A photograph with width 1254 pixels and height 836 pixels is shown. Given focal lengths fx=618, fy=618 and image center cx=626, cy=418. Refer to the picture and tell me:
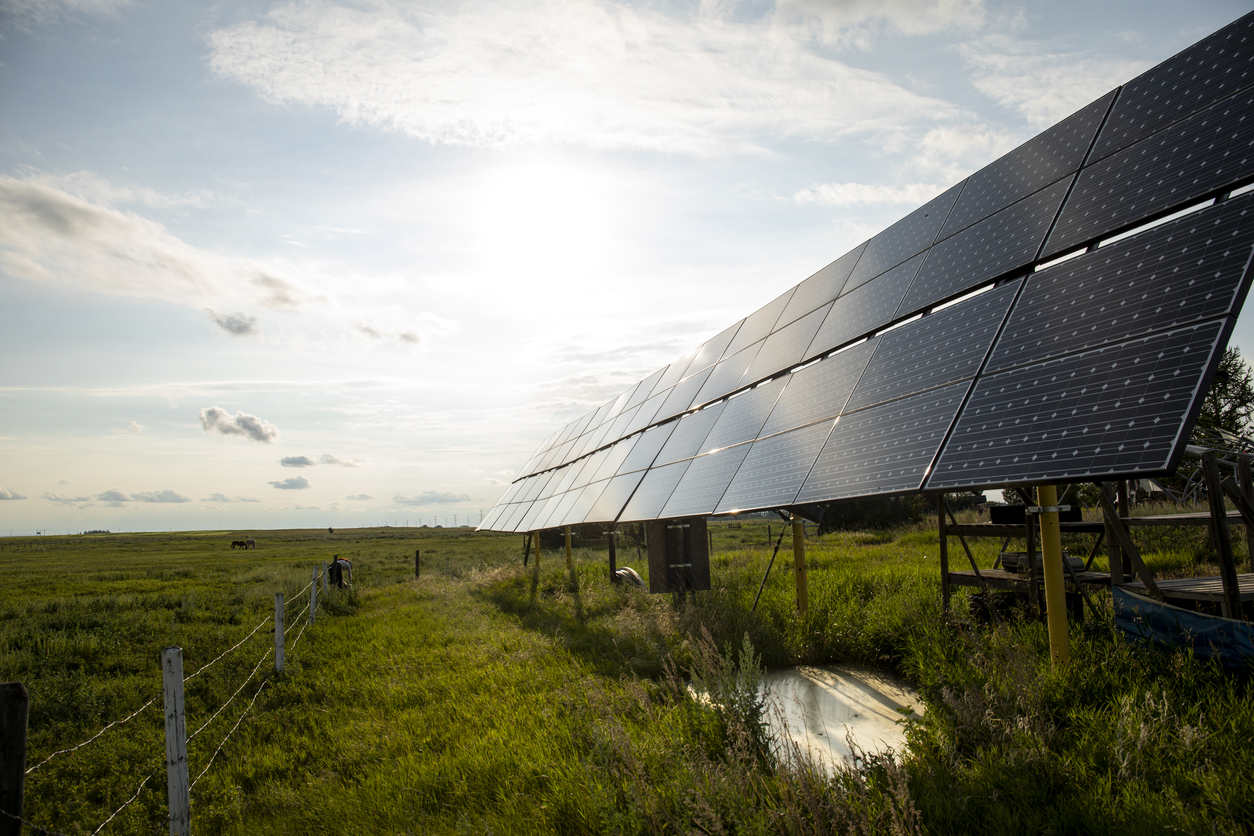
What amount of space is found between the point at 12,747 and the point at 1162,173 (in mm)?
8418

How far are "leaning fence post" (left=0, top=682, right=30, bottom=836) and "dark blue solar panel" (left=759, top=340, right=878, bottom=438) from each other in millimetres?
6714

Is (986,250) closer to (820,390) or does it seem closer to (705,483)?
(820,390)

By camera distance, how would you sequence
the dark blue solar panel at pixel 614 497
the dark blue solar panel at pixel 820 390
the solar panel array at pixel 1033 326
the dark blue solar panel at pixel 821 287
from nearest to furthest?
1. the solar panel array at pixel 1033 326
2. the dark blue solar panel at pixel 820 390
3. the dark blue solar panel at pixel 821 287
4. the dark blue solar panel at pixel 614 497

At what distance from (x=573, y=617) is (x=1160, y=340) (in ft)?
34.4

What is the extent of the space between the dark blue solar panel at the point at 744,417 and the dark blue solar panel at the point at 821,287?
189 cm

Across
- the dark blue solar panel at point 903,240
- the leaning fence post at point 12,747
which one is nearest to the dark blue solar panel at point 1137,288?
the dark blue solar panel at point 903,240

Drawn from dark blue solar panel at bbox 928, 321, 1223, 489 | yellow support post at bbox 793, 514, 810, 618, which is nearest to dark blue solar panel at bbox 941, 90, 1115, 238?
dark blue solar panel at bbox 928, 321, 1223, 489

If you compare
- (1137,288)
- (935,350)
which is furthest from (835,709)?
(1137,288)

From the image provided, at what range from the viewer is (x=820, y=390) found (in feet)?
25.7

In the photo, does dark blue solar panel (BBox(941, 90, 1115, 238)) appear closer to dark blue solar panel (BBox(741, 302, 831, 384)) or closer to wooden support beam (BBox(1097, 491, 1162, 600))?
dark blue solar panel (BBox(741, 302, 831, 384))

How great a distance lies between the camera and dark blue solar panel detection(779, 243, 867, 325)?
10391 mm

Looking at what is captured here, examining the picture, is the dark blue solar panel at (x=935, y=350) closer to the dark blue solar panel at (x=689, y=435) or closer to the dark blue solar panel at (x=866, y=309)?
the dark blue solar panel at (x=866, y=309)

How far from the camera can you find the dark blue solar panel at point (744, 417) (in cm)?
894

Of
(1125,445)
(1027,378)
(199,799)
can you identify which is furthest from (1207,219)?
(199,799)
